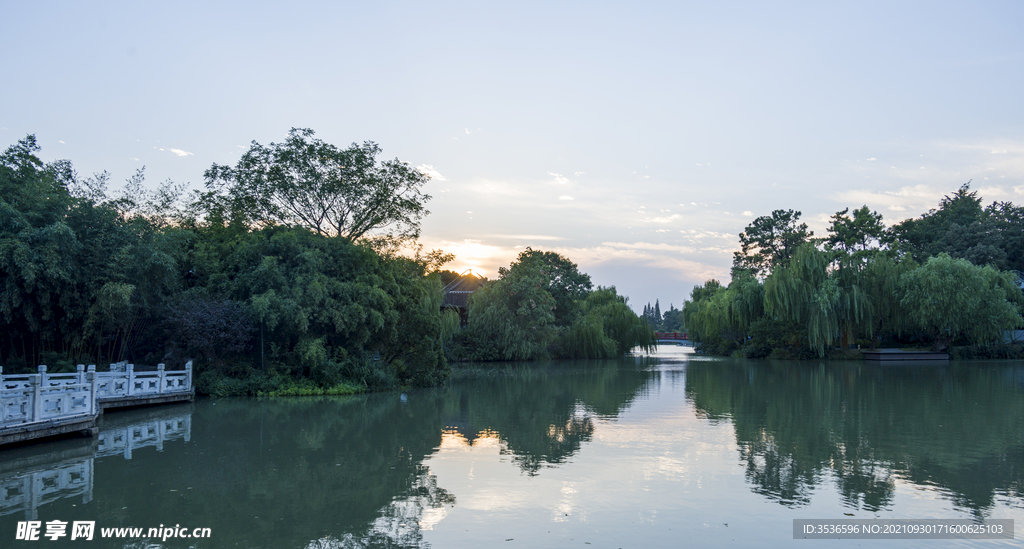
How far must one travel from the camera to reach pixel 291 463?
33.6 feet

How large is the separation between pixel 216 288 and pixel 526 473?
54.7 ft

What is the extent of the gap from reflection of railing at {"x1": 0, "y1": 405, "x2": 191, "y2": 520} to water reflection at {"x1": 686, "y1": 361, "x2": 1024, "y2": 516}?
898 centimetres

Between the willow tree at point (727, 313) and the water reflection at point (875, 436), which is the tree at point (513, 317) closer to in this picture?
the willow tree at point (727, 313)

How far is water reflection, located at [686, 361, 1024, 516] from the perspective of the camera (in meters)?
8.38

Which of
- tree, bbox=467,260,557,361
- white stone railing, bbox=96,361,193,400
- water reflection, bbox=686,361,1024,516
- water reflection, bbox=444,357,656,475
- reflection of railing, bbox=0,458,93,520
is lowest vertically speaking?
water reflection, bbox=444,357,656,475

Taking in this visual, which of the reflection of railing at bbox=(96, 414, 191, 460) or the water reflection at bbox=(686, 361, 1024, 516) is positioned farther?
the reflection of railing at bbox=(96, 414, 191, 460)

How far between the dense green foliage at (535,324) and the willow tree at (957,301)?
768 inches

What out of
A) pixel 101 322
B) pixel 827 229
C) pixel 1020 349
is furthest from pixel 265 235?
pixel 827 229

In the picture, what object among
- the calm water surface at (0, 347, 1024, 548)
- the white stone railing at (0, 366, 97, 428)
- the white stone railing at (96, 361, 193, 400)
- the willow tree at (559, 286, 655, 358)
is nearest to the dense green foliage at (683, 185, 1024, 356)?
the willow tree at (559, 286, 655, 358)

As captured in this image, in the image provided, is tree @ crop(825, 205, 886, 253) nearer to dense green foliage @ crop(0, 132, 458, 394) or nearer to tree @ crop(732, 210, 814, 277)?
tree @ crop(732, 210, 814, 277)

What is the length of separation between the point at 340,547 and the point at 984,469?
29.9ft

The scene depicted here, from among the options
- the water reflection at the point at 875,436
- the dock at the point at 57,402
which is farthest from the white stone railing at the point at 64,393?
the water reflection at the point at 875,436

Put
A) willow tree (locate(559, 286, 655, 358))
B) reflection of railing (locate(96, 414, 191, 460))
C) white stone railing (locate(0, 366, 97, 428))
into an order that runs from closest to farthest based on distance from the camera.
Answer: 1. white stone railing (locate(0, 366, 97, 428))
2. reflection of railing (locate(96, 414, 191, 460))
3. willow tree (locate(559, 286, 655, 358))

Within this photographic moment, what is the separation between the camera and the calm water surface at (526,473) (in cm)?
681
